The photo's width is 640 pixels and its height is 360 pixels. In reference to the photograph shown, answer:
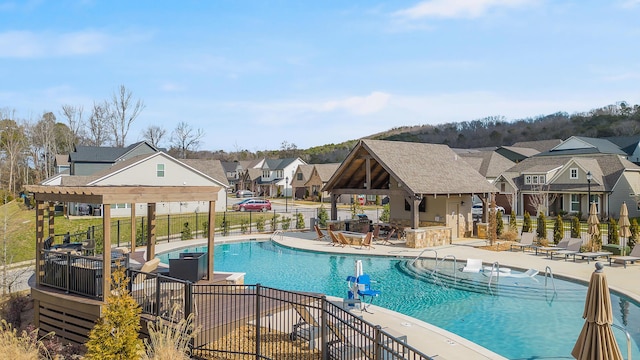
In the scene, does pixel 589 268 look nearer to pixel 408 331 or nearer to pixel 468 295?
pixel 468 295

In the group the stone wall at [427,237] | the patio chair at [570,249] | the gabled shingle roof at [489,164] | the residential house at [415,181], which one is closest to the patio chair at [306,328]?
the stone wall at [427,237]

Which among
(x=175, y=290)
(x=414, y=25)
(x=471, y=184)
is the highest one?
(x=414, y=25)

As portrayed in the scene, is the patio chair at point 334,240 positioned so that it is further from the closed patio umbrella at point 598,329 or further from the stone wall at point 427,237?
the closed patio umbrella at point 598,329

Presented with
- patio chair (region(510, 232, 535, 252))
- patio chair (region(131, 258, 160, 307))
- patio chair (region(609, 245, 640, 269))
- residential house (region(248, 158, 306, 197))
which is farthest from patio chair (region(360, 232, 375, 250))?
residential house (region(248, 158, 306, 197))

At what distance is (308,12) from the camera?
669 inches

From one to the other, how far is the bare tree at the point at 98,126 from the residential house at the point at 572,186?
56.9 metres

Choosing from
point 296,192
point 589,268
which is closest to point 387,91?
point 589,268

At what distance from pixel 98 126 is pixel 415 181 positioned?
60717 millimetres

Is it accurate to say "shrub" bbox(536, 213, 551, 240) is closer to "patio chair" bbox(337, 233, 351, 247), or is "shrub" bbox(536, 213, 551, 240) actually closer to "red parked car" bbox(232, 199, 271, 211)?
"patio chair" bbox(337, 233, 351, 247)

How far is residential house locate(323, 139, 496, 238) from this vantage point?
75.4ft

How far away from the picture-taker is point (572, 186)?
3678cm

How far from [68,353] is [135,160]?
106ft

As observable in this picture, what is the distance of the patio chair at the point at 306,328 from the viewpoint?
8148 millimetres

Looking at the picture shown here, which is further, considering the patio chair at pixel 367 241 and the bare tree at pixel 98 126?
the bare tree at pixel 98 126
